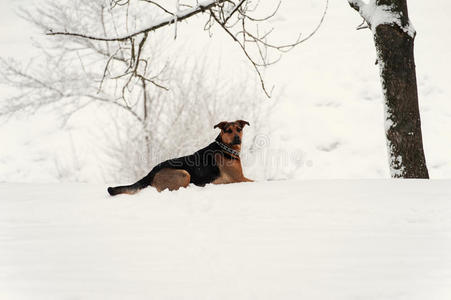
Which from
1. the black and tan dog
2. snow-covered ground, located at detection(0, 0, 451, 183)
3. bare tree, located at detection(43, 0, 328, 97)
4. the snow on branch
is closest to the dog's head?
the black and tan dog

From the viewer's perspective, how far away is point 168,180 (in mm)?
4887

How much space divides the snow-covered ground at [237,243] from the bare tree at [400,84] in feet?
3.85

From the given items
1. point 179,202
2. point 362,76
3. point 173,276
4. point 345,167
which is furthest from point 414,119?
point 362,76

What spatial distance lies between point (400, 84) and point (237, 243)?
12.7 ft

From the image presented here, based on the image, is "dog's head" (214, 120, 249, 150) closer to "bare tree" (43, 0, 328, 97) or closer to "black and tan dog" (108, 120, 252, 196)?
"black and tan dog" (108, 120, 252, 196)

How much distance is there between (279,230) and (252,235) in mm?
229

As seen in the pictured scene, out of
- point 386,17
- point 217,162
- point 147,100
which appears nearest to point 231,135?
point 217,162

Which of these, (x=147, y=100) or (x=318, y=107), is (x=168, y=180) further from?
(x=318, y=107)

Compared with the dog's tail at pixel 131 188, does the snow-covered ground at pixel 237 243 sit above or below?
below

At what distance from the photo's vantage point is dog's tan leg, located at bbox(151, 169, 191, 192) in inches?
192

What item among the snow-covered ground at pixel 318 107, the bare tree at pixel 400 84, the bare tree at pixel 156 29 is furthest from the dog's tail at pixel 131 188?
the snow-covered ground at pixel 318 107

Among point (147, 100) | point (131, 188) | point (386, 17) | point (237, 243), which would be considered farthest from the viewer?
point (147, 100)

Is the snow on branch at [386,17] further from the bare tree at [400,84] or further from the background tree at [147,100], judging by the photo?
the background tree at [147,100]

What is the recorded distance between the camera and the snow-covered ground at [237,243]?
91.5 inches
